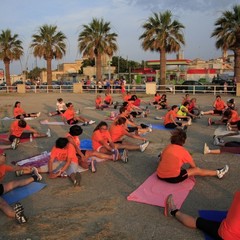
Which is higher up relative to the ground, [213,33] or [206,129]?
[213,33]

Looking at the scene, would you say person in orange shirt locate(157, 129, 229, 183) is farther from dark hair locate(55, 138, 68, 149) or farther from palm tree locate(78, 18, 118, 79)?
palm tree locate(78, 18, 118, 79)

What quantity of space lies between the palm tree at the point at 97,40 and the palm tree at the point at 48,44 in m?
3.74

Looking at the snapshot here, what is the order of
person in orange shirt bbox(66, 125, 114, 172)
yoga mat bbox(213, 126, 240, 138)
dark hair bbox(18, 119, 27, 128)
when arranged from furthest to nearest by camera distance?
1. yoga mat bbox(213, 126, 240, 138)
2. dark hair bbox(18, 119, 27, 128)
3. person in orange shirt bbox(66, 125, 114, 172)

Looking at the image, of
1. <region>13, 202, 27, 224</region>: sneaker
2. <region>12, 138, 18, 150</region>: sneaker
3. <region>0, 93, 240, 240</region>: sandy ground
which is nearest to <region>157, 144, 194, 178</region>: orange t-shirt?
<region>0, 93, 240, 240</region>: sandy ground

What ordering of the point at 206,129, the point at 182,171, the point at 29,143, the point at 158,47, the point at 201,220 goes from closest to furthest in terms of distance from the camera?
1. the point at 201,220
2. the point at 182,171
3. the point at 29,143
4. the point at 206,129
5. the point at 158,47

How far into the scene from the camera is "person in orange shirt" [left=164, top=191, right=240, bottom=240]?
3736mm

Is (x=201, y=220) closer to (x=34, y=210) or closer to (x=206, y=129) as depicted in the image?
(x=34, y=210)

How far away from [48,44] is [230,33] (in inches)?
800

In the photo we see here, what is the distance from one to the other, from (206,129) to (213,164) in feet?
15.8

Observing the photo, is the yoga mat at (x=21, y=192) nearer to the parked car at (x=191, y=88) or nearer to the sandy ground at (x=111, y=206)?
the sandy ground at (x=111, y=206)

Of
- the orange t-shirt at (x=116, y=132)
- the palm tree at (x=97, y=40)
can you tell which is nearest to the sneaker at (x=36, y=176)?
the orange t-shirt at (x=116, y=132)

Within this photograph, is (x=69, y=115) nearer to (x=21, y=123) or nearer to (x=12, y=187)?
(x=21, y=123)

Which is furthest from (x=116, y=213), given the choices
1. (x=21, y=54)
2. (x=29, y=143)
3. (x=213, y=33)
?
(x=21, y=54)

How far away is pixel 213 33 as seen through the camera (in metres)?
30.2
